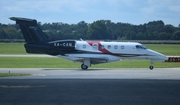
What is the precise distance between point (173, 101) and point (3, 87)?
8.00 m

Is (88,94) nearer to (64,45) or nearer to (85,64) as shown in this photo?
(85,64)

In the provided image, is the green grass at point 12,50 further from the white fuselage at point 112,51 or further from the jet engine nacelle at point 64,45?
the white fuselage at point 112,51

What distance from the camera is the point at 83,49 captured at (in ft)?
107

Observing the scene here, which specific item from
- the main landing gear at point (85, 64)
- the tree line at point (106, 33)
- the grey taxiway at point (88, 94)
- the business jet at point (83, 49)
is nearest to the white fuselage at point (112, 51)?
the business jet at point (83, 49)

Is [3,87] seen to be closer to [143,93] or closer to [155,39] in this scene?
[143,93]

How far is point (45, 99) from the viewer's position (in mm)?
13266

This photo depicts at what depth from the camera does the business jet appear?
32562 millimetres

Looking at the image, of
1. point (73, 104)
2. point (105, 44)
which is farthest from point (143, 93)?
point (105, 44)

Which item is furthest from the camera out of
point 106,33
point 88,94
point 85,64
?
point 106,33

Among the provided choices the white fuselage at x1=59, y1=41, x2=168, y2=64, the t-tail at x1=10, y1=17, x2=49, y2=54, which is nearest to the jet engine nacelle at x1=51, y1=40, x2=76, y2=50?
the white fuselage at x1=59, y1=41, x2=168, y2=64

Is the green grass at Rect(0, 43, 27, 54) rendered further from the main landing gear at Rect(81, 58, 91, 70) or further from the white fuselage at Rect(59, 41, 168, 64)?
the main landing gear at Rect(81, 58, 91, 70)

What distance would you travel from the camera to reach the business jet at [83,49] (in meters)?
32.6

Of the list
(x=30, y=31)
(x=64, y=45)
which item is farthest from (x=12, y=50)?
(x=64, y=45)

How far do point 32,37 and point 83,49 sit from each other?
4.93 m
